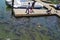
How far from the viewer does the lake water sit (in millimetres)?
22891

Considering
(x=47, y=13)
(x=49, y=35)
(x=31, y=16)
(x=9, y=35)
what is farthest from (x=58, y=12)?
(x=9, y=35)

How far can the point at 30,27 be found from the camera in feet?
83.1

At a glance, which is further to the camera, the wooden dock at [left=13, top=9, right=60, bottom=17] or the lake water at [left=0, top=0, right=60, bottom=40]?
the wooden dock at [left=13, top=9, right=60, bottom=17]

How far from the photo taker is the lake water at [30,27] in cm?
2289

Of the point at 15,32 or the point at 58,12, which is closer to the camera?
the point at 15,32

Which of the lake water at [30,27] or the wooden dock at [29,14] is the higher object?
the wooden dock at [29,14]

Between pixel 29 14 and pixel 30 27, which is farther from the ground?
pixel 29 14

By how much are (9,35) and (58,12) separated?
1067 centimetres

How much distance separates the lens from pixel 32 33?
23.6 m

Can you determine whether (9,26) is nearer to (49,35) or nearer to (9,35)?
(9,35)

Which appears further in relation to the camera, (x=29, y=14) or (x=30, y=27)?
(x=29, y=14)

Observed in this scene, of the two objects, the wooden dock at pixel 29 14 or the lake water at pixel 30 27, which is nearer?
the lake water at pixel 30 27

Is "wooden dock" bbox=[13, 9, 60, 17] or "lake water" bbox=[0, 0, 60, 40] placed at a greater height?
"wooden dock" bbox=[13, 9, 60, 17]

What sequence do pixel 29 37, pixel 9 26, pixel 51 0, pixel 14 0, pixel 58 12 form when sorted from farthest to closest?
pixel 51 0, pixel 14 0, pixel 58 12, pixel 9 26, pixel 29 37
